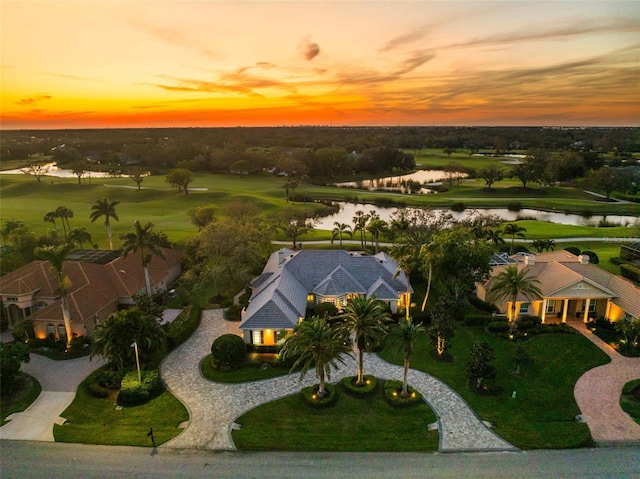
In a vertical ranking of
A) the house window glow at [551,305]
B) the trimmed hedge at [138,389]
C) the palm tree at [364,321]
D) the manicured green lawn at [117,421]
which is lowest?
the manicured green lawn at [117,421]

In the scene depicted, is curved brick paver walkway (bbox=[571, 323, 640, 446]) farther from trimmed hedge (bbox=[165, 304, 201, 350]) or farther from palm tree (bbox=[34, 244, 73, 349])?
palm tree (bbox=[34, 244, 73, 349])

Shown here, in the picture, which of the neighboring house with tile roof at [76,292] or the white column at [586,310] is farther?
the white column at [586,310]

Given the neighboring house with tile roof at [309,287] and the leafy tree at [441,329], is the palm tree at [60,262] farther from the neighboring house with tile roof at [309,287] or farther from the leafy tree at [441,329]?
the leafy tree at [441,329]

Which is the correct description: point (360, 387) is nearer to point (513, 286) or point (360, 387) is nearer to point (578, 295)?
point (513, 286)

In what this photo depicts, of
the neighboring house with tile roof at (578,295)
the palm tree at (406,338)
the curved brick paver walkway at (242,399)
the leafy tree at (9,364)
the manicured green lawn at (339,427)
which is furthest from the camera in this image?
Answer: the neighboring house with tile roof at (578,295)

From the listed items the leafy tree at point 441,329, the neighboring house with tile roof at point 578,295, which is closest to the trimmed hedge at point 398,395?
the leafy tree at point 441,329

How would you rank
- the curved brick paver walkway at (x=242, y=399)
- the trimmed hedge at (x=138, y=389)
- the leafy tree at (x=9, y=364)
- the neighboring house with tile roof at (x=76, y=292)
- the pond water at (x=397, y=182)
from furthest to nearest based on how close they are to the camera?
1. the pond water at (x=397, y=182)
2. the neighboring house with tile roof at (x=76, y=292)
3. the trimmed hedge at (x=138, y=389)
4. the leafy tree at (x=9, y=364)
5. the curved brick paver walkway at (x=242, y=399)

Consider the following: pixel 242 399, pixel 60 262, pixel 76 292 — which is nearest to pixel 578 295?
pixel 242 399

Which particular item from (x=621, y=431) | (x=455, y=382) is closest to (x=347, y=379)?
(x=455, y=382)

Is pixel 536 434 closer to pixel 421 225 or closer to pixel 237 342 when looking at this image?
pixel 237 342
